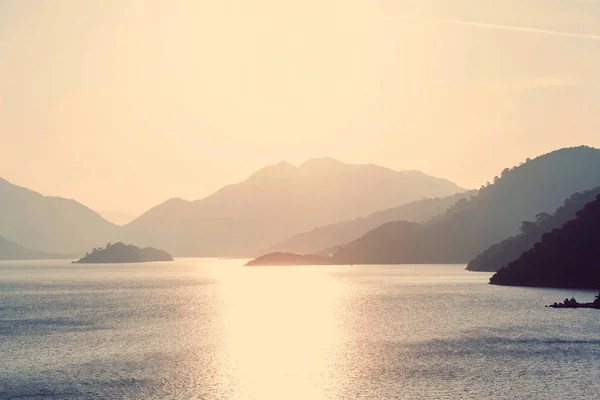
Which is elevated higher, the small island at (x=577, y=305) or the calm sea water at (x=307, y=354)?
the small island at (x=577, y=305)

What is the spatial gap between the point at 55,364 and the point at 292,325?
61.6 m

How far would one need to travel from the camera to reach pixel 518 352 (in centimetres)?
10112

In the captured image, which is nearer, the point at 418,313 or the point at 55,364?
the point at 55,364

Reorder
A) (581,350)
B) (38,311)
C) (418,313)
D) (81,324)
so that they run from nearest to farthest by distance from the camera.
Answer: (581,350) → (81,324) → (418,313) → (38,311)

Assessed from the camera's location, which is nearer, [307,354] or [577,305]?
[307,354]

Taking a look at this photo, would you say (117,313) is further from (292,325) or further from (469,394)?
(469,394)

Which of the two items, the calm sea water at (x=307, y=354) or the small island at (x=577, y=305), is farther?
the small island at (x=577, y=305)

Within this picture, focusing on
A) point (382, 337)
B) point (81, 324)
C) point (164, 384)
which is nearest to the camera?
point (164, 384)

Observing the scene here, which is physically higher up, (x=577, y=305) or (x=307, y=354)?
(x=577, y=305)

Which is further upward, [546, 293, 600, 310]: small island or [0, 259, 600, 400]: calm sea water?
[546, 293, 600, 310]: small island

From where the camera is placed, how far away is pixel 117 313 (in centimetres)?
17138

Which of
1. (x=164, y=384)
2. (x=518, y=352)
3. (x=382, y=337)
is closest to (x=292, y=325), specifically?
(x=382, y=337)

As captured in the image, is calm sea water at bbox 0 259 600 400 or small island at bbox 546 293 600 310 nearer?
calm sea water at bbox 0 259 600 400

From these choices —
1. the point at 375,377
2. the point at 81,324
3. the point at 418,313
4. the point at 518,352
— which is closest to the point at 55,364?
the point at 375,377
